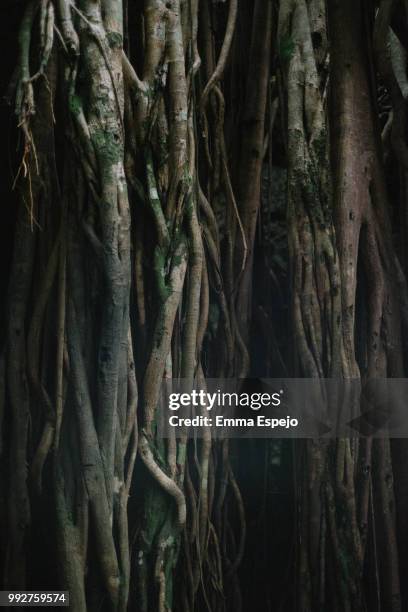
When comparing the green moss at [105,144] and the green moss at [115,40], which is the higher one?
the green moss at [115,40]

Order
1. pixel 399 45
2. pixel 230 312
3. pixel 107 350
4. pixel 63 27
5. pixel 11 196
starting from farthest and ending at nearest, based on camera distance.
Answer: pixel 399 45 < pixel 230 312 < pixel 11 196 < pixel 107 350 < pixel 63 27

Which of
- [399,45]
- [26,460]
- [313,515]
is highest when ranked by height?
[399,45]

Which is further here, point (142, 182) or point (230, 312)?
point (230, 312)

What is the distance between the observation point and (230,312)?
7.56 ft

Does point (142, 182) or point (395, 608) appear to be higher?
point (142, 182)

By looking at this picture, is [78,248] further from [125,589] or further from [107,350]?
[125,589]

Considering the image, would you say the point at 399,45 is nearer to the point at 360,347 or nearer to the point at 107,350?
A: the point at 360,347

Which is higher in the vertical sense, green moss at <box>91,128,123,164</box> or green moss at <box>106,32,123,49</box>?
green moss at <box>106,32,123,49</box>

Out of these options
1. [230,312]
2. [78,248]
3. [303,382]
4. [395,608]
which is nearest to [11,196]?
[78,248]

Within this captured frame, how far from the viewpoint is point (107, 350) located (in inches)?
74.8

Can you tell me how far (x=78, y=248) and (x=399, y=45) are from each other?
1.26 metres

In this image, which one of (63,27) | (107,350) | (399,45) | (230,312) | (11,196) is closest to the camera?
(63,27)

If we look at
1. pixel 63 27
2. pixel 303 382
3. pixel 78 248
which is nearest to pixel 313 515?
pixel 303 382

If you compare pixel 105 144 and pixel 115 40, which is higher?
pixel 115 40
